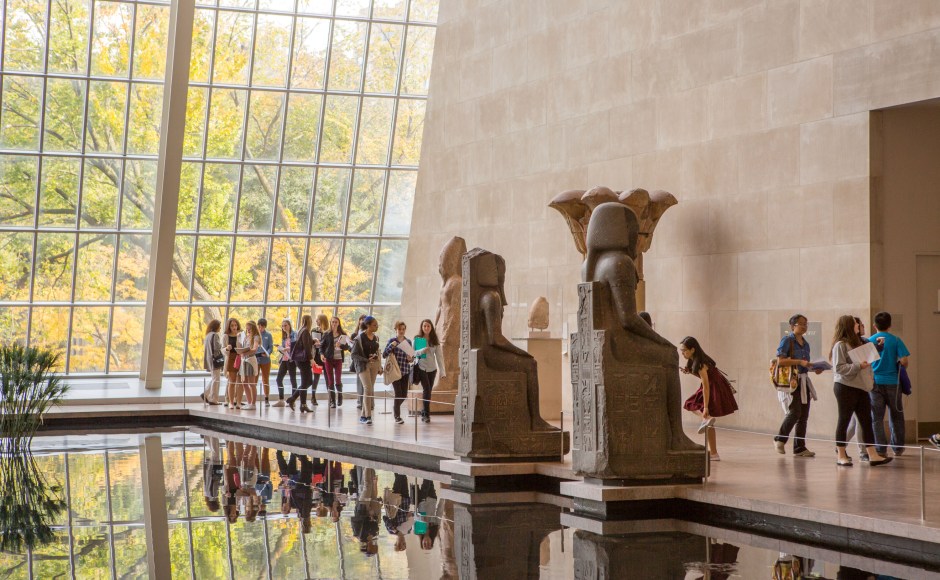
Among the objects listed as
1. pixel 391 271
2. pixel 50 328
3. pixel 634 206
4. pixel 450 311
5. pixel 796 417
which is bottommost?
pixel 796 417

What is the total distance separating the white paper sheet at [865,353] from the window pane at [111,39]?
62.4 ft

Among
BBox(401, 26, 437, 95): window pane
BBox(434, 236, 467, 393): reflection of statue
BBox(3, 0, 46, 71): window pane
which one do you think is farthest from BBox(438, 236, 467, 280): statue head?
BBox(3, 0, 46, 71): window pane

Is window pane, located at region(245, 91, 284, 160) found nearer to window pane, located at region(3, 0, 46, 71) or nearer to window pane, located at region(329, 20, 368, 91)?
window pane, located at region(329, 20, 368, 91)

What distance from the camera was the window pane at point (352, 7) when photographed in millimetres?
27406

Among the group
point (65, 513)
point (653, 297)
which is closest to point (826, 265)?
point (653, 297)

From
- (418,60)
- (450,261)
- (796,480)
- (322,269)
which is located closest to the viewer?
(796,480)

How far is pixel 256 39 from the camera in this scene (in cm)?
2677

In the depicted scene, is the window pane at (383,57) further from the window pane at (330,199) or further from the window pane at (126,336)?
the window pane at (126,336)

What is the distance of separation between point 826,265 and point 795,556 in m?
8.02

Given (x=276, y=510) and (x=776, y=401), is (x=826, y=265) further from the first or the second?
(x=276, y=510)

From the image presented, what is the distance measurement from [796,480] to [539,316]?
872 centimetres

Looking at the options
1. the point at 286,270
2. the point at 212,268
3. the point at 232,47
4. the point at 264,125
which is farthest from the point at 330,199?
the point at 232,47

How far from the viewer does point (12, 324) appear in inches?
1029

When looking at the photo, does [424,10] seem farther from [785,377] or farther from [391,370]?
[785,377]
